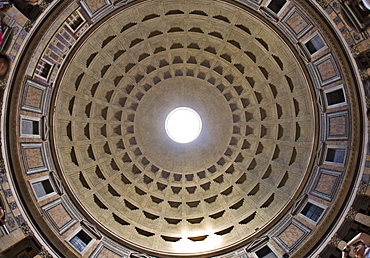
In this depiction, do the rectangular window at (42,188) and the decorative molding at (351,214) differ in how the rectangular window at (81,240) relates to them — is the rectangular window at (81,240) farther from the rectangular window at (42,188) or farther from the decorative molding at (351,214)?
the decorative molding at (351,214)

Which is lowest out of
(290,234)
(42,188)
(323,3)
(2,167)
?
(290,234)

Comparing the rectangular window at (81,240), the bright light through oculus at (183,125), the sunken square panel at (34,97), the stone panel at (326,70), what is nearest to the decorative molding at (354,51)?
the stone panel at (326,70)

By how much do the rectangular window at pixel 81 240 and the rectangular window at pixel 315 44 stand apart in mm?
22823

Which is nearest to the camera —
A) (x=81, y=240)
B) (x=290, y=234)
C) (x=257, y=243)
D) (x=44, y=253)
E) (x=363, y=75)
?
(x=363, y=75)

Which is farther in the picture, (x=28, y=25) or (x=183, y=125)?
(x=183, y=125)

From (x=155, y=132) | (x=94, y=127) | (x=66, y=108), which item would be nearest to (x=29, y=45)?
(x=66, y=108)

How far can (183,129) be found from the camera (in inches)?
1341

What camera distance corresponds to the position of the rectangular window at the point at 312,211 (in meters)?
24.5

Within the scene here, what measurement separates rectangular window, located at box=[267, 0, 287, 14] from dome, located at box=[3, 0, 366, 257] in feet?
0.47

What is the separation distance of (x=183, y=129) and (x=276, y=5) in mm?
15353

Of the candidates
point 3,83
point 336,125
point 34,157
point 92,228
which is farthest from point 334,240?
point 3,83

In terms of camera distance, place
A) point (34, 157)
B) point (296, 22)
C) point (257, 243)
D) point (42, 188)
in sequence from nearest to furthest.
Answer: point (296, 22) < point (34, 157) < point (42, 188) < point (257, 243)

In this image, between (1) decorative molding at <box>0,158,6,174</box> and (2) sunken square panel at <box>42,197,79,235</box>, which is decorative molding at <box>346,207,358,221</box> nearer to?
(2) sunken square panel at <box>42,197,79,235</box>

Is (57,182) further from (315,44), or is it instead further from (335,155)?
(315,44)
